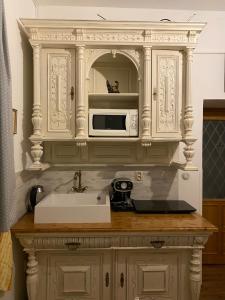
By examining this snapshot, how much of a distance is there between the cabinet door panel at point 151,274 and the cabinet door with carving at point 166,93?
0.94 m

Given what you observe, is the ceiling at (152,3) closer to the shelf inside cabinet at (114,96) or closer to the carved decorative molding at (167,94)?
the carved decorative molding at (167,94)

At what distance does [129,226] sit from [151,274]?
1.31 ft

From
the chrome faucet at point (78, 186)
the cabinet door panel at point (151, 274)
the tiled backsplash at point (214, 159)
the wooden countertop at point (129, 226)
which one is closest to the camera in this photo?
the wooden countertop at point (129, 226)

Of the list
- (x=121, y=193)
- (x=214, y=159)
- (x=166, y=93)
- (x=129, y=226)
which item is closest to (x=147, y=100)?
(x=166, y=93)

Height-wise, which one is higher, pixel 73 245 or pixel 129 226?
pixel 129 226

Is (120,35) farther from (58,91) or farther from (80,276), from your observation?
(80,276)

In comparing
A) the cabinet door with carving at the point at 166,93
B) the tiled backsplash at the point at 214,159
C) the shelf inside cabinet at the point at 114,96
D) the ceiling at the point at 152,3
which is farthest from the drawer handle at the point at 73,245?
the ceiling at the point at 152,3

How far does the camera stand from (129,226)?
5.95 feet

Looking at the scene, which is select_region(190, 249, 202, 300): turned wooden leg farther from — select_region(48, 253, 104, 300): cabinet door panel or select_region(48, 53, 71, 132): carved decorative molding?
select_region(48, 53, 71, 132): carved decorative molding

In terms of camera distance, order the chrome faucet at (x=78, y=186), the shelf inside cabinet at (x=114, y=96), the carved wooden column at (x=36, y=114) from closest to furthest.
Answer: the carved wooden column at (x=36, y=114)
the shelf inside cabinet at (x=114, y=96)
the chrome faucet at (x=78, y=186)

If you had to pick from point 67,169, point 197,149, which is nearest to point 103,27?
point 67,169

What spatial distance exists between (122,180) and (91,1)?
5.60ft

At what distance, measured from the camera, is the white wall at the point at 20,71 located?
1.85 metres

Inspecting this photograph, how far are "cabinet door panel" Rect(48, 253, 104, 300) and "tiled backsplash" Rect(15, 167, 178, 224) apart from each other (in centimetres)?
75
